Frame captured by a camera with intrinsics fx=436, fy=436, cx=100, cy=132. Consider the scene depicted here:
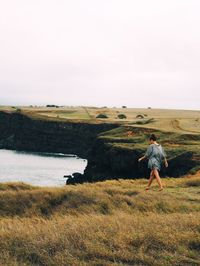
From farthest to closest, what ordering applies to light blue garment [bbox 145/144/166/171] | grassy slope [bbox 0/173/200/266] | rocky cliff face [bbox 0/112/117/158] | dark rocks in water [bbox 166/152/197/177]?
rocky cliff face [bbox 0/112/117/158] → dark rocks in water [bbox 166/152/197/177] → light blue garment [bbox 145/144/166/171] → grassy slope [bbox 0/173/200/266]

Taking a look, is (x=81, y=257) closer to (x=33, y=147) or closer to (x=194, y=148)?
(x=194, y=148)

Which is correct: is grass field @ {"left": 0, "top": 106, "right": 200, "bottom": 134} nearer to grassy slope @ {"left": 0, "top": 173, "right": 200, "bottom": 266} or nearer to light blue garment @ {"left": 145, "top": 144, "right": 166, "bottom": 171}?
light blue garment @ {"left": 145, "top": 144, "right": 166, "bottom": 171}

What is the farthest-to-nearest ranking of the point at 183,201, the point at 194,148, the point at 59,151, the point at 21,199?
the point at 59,151, the point at 194,148, the point at 21,199, the point at 183,201

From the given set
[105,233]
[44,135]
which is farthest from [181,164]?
[44,135]

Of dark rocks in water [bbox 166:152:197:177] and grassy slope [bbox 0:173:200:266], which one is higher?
grassy slope [bbox 0:173:200:266]

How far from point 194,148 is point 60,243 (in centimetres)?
3590

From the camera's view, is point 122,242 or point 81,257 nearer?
point 81,257

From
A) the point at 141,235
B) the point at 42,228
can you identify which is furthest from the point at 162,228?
the point at 42,228

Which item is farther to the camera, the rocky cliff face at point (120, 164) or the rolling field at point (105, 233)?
the rocky cliff face at point (120, 164)

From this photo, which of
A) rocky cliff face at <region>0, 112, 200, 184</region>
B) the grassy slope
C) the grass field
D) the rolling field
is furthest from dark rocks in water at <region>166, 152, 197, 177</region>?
the grassy slope

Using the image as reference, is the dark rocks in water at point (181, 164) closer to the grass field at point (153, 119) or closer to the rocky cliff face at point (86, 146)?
the rocky cliff face at point (86, 146)

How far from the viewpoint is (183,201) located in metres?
17.2

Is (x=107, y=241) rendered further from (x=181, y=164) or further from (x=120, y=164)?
(x=120, y=164)

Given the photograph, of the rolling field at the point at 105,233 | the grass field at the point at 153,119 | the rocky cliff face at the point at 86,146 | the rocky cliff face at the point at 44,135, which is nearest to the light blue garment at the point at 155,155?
the rolling field at the point at 105,233
